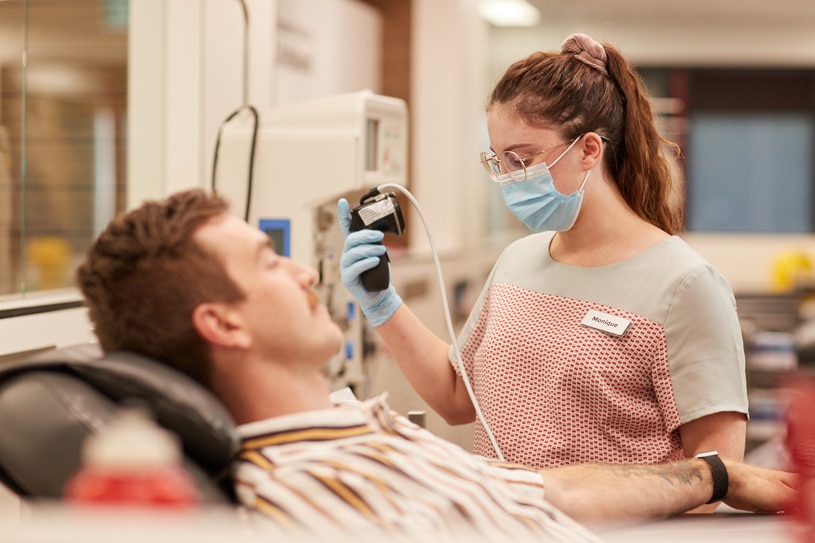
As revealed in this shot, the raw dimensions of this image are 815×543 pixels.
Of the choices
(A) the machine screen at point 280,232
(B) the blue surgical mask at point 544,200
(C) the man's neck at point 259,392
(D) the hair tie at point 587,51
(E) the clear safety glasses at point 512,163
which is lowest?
(C) the man's neck at point 259,392

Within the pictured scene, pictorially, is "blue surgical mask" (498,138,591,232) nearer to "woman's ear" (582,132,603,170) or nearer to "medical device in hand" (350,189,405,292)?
"woman's ear" (582,132,603,170)

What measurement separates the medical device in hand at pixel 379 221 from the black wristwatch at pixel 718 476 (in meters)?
0.63

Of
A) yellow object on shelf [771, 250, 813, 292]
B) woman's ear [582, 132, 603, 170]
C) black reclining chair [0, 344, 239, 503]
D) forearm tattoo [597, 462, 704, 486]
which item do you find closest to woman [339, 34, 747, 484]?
woman's ear [582, 132, 603, 170]

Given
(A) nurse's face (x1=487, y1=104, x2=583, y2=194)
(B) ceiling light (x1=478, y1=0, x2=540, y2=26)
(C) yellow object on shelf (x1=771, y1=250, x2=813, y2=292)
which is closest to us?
(A) nurse's face (x1=487, y1=104, x2=583, y2=194)

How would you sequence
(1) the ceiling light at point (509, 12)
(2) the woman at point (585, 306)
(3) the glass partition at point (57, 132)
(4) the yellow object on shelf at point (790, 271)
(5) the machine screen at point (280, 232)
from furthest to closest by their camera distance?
Result: (4) the yellow object on shelf at point (790, 271) → (1) the ceiling light at point (509, 12) → (5) the machine screen at point (280, 232) → (3) the glass partition at point (57, 132) → (2) the woman at point (585, 306)

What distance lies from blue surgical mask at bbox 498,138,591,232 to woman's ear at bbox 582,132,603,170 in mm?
17

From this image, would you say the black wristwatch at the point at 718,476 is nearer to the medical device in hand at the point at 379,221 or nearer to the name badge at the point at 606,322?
the name badge at the point at 606,322

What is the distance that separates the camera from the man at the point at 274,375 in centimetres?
110

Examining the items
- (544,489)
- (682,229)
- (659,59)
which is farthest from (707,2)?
(544,489)

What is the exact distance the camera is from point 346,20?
426 centimetres

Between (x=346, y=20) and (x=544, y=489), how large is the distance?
3.31m

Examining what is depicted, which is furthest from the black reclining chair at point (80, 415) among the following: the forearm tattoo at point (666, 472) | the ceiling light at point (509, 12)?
the ceiling light at point (509, 12)

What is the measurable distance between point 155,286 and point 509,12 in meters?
4.43

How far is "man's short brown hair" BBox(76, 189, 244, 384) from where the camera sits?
1190mm
